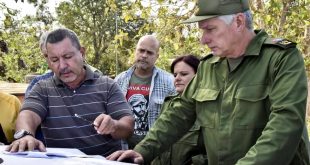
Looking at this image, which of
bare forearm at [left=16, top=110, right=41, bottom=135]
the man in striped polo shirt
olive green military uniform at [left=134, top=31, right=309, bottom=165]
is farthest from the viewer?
the man in striped polo shirt

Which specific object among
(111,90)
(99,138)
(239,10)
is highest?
(239,10)

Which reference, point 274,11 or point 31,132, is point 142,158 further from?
point 274,11

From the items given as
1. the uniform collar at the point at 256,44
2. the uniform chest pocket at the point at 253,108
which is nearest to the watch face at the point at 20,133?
the uniform chest pocket at the point at 253,108

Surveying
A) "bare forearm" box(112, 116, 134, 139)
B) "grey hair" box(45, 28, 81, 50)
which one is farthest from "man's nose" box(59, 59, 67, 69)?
"bare forearm" box(112, 116, 134, 139)

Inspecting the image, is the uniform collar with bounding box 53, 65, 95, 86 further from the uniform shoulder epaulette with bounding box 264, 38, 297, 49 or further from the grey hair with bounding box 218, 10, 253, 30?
the uniform shoulder epaulette with bounding box 264, 38, 297, 49

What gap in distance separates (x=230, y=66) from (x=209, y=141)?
1.24ft

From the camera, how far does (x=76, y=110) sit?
269 cm

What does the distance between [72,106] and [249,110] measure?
109 centimetres

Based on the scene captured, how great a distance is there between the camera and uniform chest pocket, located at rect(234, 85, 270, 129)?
2.06 meters

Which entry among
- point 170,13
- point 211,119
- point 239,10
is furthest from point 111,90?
point 170,13

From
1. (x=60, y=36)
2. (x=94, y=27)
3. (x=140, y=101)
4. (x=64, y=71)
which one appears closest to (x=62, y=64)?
(x=64, y=71)

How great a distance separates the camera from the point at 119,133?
8.32 feet

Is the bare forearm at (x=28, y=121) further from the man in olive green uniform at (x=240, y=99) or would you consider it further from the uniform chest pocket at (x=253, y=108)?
the uniform chest pocket at (x=253, y=108)

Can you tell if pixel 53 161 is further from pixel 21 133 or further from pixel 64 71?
pixel 64 71
